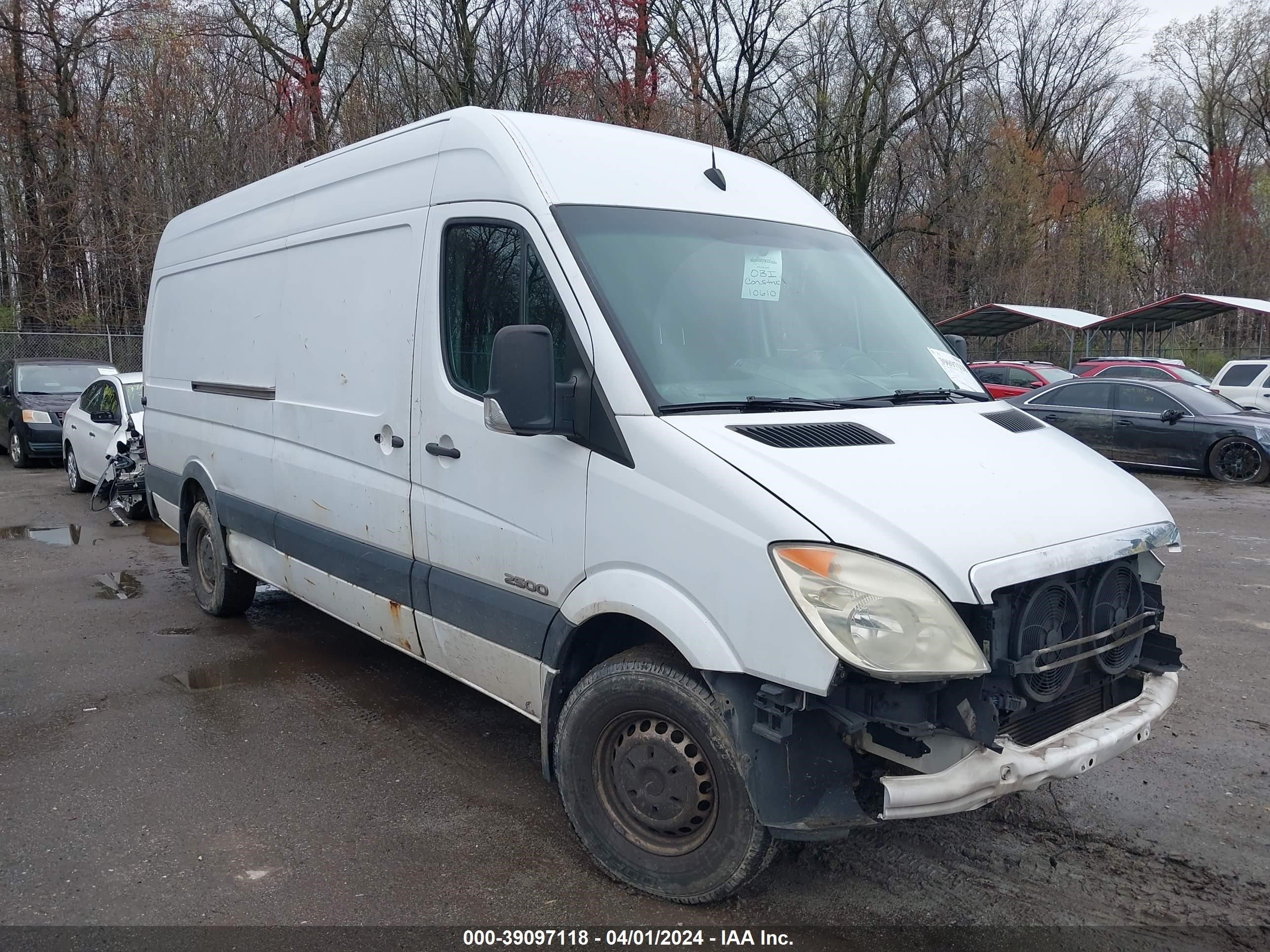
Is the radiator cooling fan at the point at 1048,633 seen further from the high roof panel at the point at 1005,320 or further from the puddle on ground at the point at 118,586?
the high roof panel at the point at 1005,320

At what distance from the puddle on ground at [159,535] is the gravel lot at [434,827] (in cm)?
360

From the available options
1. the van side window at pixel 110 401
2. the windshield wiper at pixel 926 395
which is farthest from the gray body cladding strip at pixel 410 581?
the van side window at pixel 110 401

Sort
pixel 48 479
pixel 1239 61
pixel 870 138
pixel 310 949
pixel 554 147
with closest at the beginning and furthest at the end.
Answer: pixel 310 949, pixel 554 147, pixel 48 479, pixel 870 138, pixel 1239 61

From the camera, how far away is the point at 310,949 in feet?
10.2

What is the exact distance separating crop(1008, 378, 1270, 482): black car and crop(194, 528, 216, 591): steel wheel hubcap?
12600mm

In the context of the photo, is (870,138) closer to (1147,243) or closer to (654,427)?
(1147,243)

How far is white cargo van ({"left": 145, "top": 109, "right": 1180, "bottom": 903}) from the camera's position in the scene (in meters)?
2.87

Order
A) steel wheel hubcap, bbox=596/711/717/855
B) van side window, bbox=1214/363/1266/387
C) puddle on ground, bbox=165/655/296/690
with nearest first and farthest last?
steel wheel hubcap, bbox=596/711/717/855 → puddle on ground, bbox=165/655/296/690 → van side window, bbox=1214/363/1266/387

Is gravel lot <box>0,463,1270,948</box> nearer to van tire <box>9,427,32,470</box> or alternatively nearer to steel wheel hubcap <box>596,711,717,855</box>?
steel wheel hubcap <box>596,711,717,855</box>

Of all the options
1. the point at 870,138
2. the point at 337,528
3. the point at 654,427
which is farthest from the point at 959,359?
the point at 870,138

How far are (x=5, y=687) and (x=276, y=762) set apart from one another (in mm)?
2110

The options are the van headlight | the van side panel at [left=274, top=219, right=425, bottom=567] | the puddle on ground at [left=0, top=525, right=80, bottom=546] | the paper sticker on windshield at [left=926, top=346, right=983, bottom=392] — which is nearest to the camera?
the van headlight

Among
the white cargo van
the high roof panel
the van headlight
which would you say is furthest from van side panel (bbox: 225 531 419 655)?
the high roof panel

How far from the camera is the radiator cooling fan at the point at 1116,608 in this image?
322 cm
